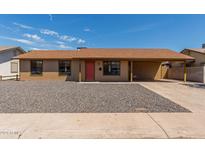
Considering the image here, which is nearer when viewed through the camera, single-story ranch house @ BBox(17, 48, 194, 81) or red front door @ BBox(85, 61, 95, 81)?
single-story ranch house @ BBox(17, 48, 194, 81)

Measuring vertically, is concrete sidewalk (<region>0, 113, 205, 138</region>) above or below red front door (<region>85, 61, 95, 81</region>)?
below

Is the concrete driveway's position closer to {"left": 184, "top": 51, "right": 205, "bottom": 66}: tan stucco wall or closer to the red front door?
the red front door

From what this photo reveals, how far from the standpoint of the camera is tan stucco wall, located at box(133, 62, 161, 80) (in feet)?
73.0

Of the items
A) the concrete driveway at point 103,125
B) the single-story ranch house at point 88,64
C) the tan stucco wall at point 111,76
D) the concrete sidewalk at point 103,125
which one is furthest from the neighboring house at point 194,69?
the concrete sidewalk at point 103,125

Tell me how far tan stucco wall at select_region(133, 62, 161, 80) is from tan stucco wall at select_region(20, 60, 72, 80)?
9619mm

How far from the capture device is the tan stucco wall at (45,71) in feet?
63.3

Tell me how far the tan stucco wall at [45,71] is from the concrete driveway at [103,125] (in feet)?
45.8

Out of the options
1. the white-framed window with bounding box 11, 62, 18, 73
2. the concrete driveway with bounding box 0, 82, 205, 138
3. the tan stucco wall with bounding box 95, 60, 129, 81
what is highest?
the white-framed window with bounding box 11, 62, 18, 73

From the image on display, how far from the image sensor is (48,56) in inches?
771

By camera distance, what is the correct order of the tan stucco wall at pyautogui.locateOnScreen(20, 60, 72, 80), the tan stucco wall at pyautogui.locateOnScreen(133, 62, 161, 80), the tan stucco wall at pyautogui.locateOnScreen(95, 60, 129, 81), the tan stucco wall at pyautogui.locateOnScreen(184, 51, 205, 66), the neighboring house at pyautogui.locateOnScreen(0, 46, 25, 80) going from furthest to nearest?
the tan stucco wall at pyautogui.locateOnScreen(133, 62, 161, 80) → the neighboring house at pyautogui.locateOnScreen(0, 46, 25, 80) → the tan stucco wall at pyautogui.locateOnScreen(184, 51, 205, 66) → the tan stucco wall at pyautogui.locateOnScreen(20, 60, 72, 80) → the tan stucco wall at pyautogui.locateOnScreen(95, 60, 129, 81)

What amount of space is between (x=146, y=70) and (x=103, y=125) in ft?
61.8

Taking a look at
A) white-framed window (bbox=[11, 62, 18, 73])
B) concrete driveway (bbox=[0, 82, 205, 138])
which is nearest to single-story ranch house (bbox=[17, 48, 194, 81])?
white-framed window (bbox=[11, 62, 18, 73])

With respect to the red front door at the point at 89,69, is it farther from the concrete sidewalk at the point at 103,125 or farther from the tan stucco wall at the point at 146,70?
the concrete sidewalk at the point at 103,125

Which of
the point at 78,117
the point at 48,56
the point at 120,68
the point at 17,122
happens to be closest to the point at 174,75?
the point at 120,68
